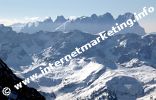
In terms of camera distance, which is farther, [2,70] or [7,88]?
[2,70]

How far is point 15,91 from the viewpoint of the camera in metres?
62.7

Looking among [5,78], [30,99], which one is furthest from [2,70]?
[30,99]

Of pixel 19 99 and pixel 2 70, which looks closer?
pixel 19 99

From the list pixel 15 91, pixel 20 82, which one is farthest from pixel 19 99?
pixel 20 82

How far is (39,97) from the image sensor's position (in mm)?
68062

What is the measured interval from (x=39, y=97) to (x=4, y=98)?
8.51 meters

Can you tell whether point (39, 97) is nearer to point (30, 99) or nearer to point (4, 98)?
point (30, 99)

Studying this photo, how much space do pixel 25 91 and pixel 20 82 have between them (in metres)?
3.05

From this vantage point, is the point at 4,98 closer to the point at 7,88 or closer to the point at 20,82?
the point at 7,88

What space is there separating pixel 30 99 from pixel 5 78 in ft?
16.8

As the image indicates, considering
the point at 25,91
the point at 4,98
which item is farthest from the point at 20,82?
the point at 4,98

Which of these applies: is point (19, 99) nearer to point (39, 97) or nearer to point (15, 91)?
point (15, 91)

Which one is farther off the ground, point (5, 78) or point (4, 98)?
point (5, 78)

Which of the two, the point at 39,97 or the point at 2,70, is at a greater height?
the point at 2,70
